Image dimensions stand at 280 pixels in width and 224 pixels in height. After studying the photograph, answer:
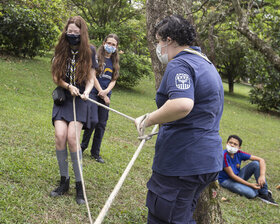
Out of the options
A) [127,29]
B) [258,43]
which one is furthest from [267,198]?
[127,29]

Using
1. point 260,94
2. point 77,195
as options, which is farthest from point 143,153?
point 260,94

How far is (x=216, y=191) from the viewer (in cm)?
327

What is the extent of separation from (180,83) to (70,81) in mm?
1863

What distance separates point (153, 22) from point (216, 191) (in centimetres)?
186

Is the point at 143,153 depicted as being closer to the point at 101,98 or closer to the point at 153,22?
the point at 101,98

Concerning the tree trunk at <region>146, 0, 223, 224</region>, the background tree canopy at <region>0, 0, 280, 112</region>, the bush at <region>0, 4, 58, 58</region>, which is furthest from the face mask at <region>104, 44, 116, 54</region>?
the bush at <region>0, 4, 58, 58</region>

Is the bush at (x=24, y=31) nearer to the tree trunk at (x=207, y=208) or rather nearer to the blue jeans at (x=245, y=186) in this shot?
the blue jeans at (x=245, y=186)

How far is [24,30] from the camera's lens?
1373 cm

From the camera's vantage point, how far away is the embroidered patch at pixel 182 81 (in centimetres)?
198

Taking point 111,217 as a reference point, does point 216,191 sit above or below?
above

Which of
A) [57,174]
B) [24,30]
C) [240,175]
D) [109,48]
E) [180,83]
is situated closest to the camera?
[180,83]

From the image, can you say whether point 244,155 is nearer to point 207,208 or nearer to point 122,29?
point 207,208

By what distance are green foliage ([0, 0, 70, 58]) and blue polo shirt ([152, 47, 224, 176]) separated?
10369 millimetres

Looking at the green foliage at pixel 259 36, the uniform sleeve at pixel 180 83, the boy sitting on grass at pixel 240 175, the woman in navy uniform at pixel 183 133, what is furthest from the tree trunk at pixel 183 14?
the green foliage at pixel 259 36
